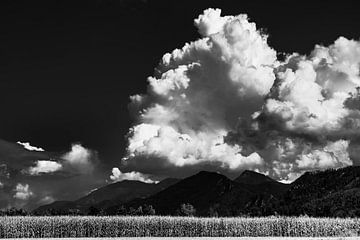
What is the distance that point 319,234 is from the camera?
81.3m

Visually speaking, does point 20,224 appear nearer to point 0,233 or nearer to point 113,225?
point 0,233

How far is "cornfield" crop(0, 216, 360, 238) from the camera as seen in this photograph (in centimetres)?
7656

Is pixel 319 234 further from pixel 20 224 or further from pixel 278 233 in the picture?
pixel 20 224

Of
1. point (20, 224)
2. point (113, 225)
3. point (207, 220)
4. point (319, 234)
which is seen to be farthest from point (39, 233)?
point (319, 234)

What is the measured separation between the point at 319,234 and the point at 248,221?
10.8m

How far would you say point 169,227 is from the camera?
265 feet

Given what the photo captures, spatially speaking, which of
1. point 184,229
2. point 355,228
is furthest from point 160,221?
point 355,228

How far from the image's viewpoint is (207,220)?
81.6 meters

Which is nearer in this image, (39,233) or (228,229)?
(39,233)

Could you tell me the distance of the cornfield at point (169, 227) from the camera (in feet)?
251

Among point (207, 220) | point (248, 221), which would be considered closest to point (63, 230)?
point (207, 220)

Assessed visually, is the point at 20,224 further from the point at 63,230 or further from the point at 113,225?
the point at 113,225

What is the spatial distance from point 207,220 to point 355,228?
934 inches

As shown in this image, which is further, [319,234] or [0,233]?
[319,234]
